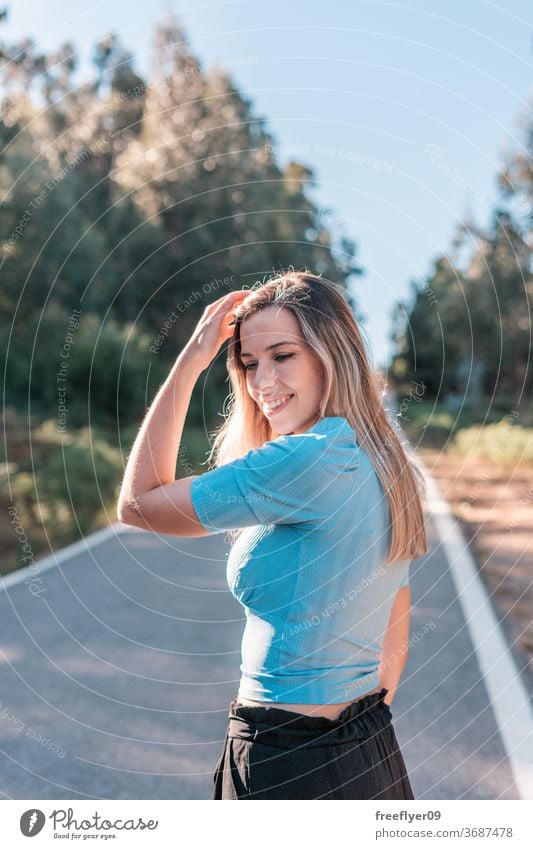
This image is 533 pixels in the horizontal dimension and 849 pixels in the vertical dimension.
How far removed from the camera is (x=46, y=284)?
23.4 meters

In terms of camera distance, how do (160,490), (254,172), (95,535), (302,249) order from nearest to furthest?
(160,490)
(95,535)
(302,249)
(254,172)

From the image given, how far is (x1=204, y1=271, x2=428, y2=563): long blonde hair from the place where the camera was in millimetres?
1907

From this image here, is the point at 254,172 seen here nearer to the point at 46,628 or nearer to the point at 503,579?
the point at 503,579

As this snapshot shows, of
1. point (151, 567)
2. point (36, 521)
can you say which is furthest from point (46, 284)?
point (151, 567)

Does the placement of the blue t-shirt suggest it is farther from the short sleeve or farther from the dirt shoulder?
the dirt shoulder

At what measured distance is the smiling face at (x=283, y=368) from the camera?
6.31ft

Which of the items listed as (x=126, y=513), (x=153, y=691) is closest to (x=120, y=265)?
(x=153, y=691)

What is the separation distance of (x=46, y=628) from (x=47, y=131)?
1148 inches

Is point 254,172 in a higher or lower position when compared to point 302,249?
higher

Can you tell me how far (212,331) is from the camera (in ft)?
6.30

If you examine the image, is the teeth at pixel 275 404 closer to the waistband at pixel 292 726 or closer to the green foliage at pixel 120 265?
the waistband at pixel 292 726

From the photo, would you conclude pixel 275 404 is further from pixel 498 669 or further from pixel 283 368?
pixel 498 669

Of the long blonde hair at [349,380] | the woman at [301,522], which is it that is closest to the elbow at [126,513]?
the woman at [301,522]
